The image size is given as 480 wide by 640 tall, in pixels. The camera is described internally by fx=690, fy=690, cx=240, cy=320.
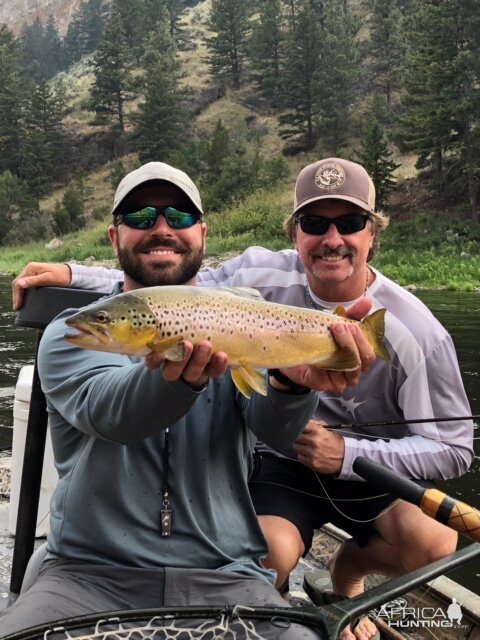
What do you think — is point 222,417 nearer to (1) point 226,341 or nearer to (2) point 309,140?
(1) point 226,341

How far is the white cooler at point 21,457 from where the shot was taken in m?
3.46

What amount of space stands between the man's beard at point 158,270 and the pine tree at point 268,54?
205ft

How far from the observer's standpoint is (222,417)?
2523 millimetres

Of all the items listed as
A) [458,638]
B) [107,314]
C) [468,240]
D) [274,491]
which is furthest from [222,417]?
[468,240]

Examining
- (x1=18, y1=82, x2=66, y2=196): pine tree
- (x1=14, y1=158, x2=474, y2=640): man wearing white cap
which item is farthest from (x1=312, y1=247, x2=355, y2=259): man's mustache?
(x1=18, y1=82, x2=66, y2=196): pine tree

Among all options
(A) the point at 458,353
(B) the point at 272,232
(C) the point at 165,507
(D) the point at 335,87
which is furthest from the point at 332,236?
(D) the point at 335,87

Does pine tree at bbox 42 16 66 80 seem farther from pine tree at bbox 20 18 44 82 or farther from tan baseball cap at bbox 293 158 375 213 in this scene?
tan baseball cap at bbox 293 158 375 213

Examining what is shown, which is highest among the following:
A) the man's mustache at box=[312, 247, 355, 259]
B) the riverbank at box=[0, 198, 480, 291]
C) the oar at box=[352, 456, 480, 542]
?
the man's mustache at box=[312, 247, 355, 259]

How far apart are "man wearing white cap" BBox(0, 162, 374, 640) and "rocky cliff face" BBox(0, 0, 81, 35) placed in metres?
139

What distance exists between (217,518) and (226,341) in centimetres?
65

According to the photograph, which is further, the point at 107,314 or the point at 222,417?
the point at 222,417

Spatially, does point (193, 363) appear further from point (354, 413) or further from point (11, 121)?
point (11, 121)

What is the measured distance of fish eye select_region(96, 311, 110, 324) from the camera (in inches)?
80.5

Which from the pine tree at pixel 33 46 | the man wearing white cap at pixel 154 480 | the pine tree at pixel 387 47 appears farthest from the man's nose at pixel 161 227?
the pine tree at pixel 33 46
